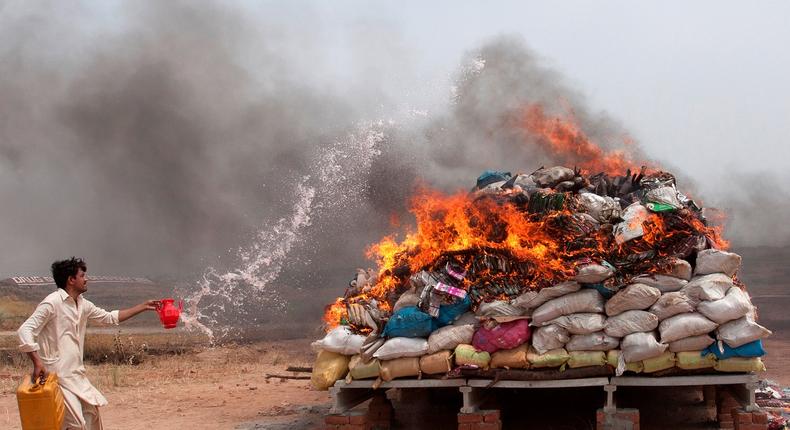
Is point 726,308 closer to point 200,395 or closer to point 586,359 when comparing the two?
point 586,359

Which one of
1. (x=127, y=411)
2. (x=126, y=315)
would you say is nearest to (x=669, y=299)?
(x=126, y=315)

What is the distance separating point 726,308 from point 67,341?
19.3 ft

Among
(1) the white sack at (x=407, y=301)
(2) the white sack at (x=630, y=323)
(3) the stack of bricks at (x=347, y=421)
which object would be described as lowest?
(3) the stack of bricks at (x=347, y=421)

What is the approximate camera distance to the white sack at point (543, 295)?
7.63 m

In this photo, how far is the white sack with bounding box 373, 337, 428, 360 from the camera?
25.6 ft

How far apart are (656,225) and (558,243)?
3.40 feet

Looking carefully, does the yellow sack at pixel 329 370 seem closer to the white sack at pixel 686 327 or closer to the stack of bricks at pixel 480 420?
the stack of bricks at pixel 480 420

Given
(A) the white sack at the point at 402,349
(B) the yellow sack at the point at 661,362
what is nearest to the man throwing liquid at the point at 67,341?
(A) the white sack at the point at 402,349

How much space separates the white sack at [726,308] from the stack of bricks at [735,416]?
3.44ft

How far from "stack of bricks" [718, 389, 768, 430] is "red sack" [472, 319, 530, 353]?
89.0 inches

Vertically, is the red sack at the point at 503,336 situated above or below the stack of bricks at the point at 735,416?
above

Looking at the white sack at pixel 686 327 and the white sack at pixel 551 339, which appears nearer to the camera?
the white sack at pixel 686 327

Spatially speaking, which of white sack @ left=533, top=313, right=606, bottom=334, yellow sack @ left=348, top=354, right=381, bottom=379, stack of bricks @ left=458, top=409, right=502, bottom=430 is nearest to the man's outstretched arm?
yellow sack @ left=348, top=354, right=381, bottom=379

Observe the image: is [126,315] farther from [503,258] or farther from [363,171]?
[363,171]
